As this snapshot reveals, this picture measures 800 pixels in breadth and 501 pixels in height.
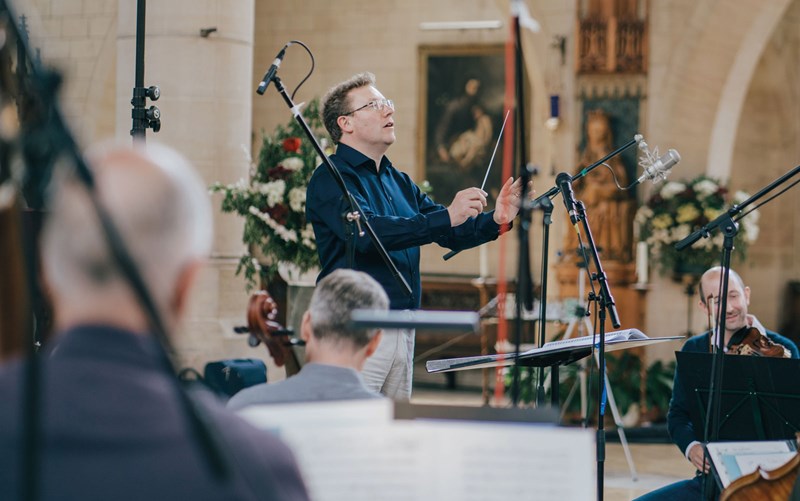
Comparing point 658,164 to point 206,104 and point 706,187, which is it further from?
point 706,187

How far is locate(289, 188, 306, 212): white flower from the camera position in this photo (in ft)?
20.4

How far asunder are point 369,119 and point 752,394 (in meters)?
1.61

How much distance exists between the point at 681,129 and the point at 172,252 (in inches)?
325

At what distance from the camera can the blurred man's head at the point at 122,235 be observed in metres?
1.42

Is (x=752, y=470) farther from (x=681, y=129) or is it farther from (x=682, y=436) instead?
(x=681, y=129)

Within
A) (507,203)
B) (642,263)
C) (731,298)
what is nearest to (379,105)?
(507,203)

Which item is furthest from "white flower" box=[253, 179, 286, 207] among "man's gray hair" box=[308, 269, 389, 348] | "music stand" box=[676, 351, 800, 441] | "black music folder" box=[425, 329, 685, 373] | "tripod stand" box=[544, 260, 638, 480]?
"man's gray hair" box=[308, 269, 389, 348]

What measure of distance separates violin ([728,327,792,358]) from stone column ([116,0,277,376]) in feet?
11.5

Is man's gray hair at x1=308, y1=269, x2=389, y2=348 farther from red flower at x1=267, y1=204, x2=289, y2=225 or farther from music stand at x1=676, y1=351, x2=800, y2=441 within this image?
red flower at x1=267, y1=204, x2=289, y2=225

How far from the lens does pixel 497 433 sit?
175 cm

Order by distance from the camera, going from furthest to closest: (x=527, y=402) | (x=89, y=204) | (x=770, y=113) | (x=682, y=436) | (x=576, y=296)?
(x=770, y=113) → (x=576, y=296) → (x=527, y=402) → (x=682, y=436) → (x=89, y=204)

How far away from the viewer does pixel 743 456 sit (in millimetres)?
3434

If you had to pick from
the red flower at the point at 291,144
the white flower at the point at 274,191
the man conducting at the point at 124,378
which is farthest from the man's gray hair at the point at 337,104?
the man conducting at the point at 124,378

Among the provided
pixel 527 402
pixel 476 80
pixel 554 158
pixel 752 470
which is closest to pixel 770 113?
pixel 476 80
